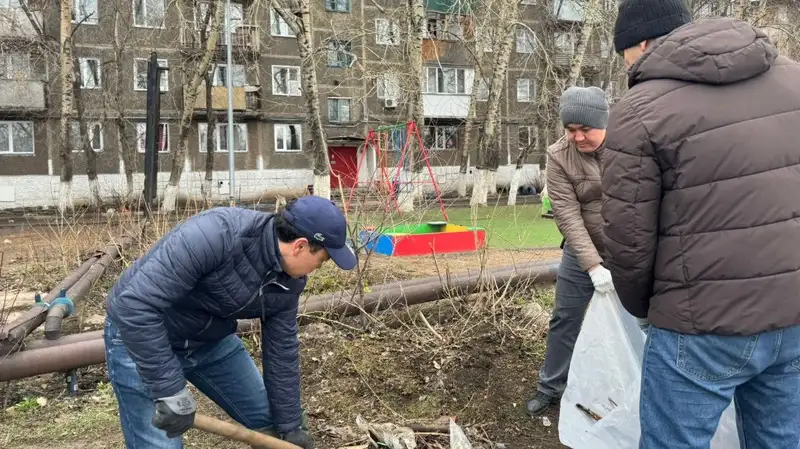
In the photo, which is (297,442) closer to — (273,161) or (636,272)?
(636,272)

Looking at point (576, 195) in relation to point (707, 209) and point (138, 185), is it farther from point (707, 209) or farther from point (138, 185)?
point (138, 185)

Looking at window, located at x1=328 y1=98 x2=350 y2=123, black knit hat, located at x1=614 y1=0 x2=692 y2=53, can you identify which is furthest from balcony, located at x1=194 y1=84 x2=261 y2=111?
black knit hat, located at x1=614 y1=0 x2=692 y2=53

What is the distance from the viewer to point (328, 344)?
3928 mm

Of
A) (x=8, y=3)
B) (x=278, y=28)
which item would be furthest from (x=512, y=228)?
(x=8, y=3)

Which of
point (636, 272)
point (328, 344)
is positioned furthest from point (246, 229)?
point (328, 344)

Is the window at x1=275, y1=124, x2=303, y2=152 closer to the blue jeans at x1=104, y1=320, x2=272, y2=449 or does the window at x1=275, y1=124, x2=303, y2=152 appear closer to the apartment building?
the apartment building

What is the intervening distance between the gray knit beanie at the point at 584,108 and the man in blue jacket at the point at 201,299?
4.15 feet

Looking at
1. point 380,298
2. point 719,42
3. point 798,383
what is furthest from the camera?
point 380,298

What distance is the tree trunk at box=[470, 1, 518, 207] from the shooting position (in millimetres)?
15359

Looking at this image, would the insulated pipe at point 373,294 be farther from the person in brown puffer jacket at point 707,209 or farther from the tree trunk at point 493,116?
the tree trunk at point 493,116

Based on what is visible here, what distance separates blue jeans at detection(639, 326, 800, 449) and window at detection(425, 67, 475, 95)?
2582 centimetres

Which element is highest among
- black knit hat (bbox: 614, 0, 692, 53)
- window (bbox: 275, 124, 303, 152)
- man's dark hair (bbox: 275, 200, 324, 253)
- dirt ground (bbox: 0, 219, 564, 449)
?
window (bbox: 275, 124, 303, 152)

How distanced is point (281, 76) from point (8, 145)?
33.3ft

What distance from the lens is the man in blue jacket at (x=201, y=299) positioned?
1.80m
